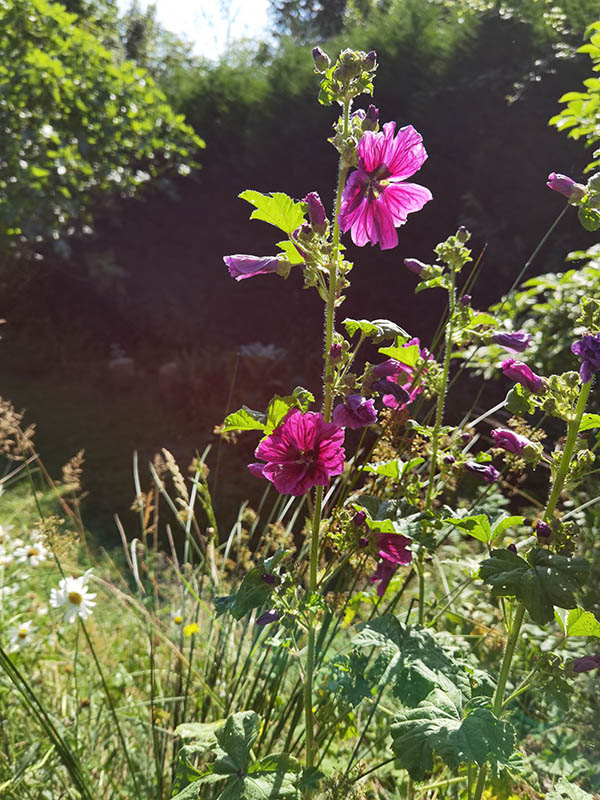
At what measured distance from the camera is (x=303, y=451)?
3.26 feet

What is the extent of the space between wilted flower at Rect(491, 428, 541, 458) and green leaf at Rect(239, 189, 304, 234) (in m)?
0.48

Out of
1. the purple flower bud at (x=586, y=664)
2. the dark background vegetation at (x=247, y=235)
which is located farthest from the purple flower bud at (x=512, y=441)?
the dark background vegetation at (x=247, y=235)

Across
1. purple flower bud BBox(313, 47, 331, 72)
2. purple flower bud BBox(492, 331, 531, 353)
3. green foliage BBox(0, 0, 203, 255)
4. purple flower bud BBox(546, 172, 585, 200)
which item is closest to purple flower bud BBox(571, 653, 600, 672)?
purple flower bud BBox(492, 331, 531, 353)

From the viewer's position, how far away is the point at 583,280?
236 centimetres

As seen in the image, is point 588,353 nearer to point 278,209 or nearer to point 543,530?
point 543,530

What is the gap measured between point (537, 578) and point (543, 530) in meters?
0.08

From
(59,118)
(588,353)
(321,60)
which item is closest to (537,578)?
(588,353)

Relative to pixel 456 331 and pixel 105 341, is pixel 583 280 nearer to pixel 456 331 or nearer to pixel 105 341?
pixel 456 331

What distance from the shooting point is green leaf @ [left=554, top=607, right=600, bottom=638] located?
2.92ft

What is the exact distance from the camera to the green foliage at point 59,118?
5566mm

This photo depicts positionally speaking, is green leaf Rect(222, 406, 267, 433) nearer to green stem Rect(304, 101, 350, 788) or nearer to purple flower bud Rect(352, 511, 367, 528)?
green stem Rect(304, 101, 350, 788)

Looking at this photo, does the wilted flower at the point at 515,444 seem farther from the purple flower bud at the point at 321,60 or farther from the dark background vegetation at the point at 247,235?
the dark background vegetation at the point at 247,235

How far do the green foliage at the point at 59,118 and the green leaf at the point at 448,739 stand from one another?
5.61 metres

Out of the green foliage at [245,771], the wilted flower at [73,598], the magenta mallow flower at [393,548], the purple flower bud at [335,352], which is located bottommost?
the wilted flower at [73,598]
